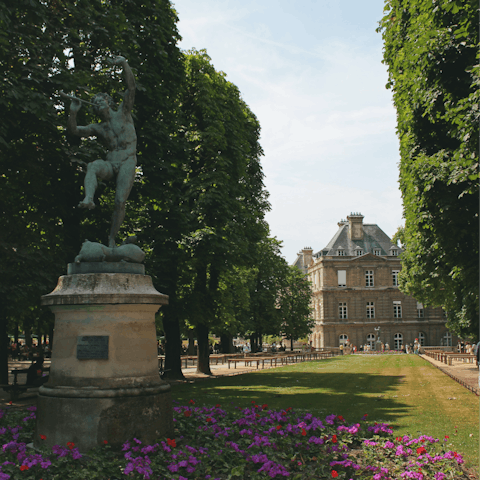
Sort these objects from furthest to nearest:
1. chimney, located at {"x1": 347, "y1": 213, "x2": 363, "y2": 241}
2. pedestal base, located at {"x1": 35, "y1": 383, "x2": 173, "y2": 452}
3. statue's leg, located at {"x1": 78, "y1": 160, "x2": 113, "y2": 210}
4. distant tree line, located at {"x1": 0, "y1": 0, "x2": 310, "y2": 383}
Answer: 1. chimney, located at {"x1": 347, "y1": 213, "x2": 363, "y2": 241}
2. distant tree line, located at {"x1": 0, "y1": 0, "x2": 310, "y2": 383}
3. statue's leg, located at {"x1": 78, "y1": 160, "x2": 113, "y2": 210}
4. pedestal base, located at {"x1": 35, "y1": 383, "x2": 173, "y2": 452}

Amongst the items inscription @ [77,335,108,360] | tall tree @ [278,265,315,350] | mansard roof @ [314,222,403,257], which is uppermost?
mansard roof @ [314,222,403,257]

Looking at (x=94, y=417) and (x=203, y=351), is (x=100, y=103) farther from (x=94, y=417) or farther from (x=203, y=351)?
(x=203, y=351)

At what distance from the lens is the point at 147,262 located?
17.3 meters

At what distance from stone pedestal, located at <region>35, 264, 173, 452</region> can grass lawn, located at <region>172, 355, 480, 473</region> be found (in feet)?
15.0

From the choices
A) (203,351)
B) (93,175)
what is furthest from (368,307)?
(93,175)

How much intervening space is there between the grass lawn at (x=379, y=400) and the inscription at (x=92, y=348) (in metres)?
5.18

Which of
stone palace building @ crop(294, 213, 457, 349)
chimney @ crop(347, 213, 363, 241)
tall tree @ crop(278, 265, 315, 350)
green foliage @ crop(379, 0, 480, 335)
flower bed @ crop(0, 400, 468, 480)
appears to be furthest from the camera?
chimney @ crop(347, 213, 363, 241)

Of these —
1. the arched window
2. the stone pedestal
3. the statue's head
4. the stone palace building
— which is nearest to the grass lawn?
the stone pedestal

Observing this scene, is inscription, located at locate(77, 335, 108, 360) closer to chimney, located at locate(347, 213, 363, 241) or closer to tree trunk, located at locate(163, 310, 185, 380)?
tree trunk, located at locate(163, 310, 185, 380)

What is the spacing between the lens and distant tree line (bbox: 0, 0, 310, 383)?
1312 cm

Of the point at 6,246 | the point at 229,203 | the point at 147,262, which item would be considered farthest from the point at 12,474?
the point at 229,203

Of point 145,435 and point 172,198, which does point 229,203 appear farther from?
point 145,435

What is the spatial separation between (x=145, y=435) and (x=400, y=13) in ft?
46.6

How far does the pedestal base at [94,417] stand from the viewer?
745 cm
